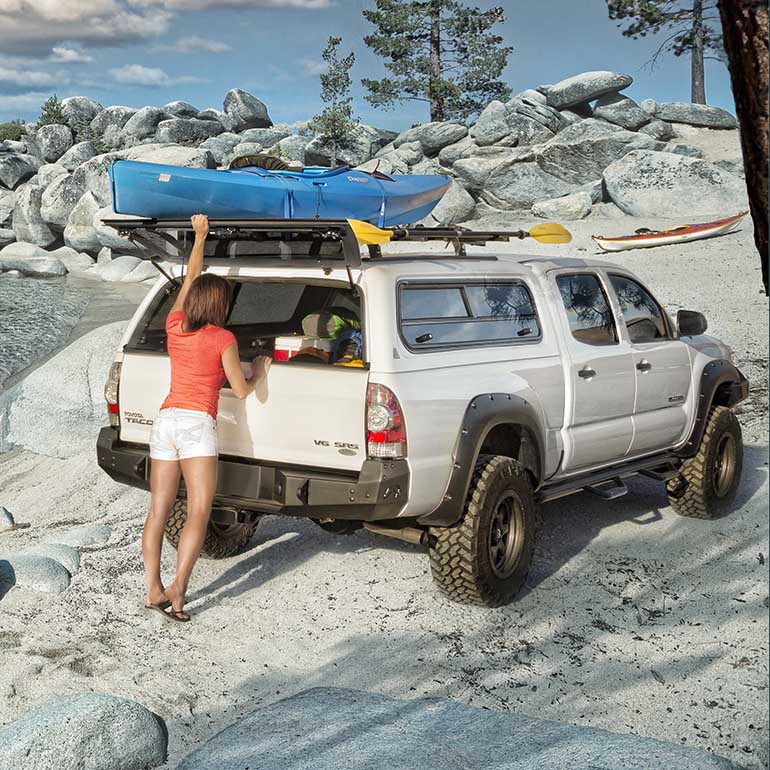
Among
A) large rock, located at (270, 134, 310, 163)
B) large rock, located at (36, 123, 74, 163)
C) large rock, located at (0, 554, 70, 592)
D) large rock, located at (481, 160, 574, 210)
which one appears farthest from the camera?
large rock, located at (36, 123, 74, 163)

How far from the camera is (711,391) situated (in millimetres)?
7859

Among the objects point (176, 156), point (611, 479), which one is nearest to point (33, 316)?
point (176, 156)

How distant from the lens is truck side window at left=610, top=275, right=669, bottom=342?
7.41 metres

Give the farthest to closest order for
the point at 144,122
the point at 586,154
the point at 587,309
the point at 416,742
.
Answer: the point at 144,122 < the point at 586,154 < the point at 587,309 < the point at 416,742

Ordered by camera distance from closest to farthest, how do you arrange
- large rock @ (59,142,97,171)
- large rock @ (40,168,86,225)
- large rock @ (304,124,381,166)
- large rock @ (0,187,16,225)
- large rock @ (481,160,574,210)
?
1. large rock @ (481,160,574,210)
2. large rock @ (40,168,86,225)
3. large rock @ (304,124,381,166)
4. large rock @ (0,187,16,225)
5. large rock @ (59,142,97,171)

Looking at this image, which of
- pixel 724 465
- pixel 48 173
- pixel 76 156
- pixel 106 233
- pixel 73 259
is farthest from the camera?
pixel 76 156

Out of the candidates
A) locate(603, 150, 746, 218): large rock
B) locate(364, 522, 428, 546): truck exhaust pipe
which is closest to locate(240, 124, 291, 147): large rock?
locate(603, 150, 746, 218): large rock

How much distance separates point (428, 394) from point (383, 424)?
35 centimetres

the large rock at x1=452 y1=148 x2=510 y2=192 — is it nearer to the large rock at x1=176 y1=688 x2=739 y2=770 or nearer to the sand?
the sand

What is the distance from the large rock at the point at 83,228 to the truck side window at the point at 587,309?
35.1 metres

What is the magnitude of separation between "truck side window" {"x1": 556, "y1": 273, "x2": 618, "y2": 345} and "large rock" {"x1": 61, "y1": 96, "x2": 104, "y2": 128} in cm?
5957

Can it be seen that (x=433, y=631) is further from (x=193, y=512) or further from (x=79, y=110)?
(x=79, y=110)

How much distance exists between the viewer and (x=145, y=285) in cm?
3300

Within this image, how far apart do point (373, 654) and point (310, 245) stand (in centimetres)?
234
